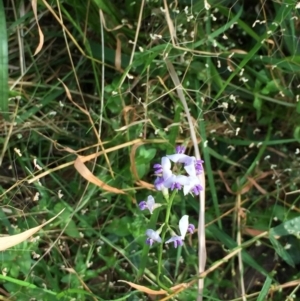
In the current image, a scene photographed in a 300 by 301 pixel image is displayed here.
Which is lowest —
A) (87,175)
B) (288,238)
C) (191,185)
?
(288,238)

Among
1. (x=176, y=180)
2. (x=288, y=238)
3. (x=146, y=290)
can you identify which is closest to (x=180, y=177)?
(x=176, y=180)

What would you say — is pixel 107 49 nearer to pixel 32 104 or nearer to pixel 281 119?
pixel 32 104

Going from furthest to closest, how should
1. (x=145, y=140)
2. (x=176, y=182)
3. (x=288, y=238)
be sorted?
(x=288, y=238)
(x=145, y=140)
(x=176, y=182)

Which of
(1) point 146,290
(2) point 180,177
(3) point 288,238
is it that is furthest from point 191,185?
(3) point 288,238

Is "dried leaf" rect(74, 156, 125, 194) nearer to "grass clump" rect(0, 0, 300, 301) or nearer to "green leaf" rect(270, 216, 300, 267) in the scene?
"grass clump" rect(0, 0, 300, 301)

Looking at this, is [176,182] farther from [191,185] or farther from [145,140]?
[145,140]

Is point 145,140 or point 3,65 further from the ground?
point 3,65

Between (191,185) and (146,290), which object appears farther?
(146,290)

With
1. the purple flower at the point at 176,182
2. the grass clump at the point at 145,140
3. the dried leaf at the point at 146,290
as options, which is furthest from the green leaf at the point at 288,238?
the purple flower at the point at 176,182

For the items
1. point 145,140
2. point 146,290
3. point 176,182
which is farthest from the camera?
point 145,140

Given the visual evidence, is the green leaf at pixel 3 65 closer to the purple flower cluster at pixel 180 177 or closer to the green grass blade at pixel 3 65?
the green grass blade at pixel 3 65
